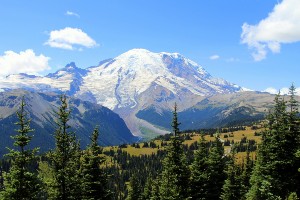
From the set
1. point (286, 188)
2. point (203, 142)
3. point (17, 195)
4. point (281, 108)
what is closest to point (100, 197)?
point (17, 195)

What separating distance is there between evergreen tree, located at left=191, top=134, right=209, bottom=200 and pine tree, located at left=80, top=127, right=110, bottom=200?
1165cm

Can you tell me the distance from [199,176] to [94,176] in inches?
531

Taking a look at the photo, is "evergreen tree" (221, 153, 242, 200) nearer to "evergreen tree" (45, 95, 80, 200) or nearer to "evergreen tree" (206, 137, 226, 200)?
"evergreen tree" (206, 137, 226, 200)

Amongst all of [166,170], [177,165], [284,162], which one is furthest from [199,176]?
[284,162]

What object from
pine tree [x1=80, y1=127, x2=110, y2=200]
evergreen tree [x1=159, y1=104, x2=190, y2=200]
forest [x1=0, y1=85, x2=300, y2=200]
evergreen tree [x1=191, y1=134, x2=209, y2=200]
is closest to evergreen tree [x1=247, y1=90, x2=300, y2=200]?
forest [x1=0, y1=85, x2=300, y2=200]

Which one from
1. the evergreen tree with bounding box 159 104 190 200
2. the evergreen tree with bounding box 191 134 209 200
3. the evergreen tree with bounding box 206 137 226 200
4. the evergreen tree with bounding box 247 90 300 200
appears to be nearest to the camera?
the evergreen tree with bounding box 247 90 300 200

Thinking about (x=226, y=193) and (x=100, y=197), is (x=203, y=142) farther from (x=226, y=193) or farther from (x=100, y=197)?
(x=100, y=197)

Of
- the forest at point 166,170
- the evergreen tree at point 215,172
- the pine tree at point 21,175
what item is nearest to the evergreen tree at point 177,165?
the forest at point 166,170

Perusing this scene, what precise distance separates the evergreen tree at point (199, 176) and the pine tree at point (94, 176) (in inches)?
459

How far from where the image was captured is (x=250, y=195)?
2216 inches

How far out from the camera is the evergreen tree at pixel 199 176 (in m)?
46.7

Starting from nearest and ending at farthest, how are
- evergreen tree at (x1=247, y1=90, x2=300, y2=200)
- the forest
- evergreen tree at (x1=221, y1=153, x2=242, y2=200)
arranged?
the forest, evergreen tree at (x1=247, y1=90, x2=300, y2=200), evergreen tree at (x1=221, y1=153, x2=242, y2=200)

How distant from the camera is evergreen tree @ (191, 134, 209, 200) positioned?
46.7 metres

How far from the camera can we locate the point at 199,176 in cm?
4638
